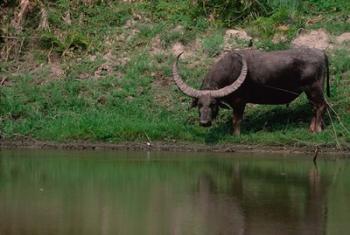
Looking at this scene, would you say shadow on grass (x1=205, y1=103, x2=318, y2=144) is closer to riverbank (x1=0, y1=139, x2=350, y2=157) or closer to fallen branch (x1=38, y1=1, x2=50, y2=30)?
riverbank (x1=0, y1=139, x2=350, y2=157)

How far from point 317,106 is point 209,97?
196 centimetres

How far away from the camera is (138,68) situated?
66.8ft

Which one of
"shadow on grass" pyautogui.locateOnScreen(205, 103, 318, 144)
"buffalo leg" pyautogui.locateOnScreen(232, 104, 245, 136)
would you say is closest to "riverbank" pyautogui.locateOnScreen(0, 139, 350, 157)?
"shadow on grass" pyautogui.locateOnScreen(205, 103, 318, 144)

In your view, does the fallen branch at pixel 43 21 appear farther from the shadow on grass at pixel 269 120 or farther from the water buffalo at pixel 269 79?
the shadow on grass at pixel 269 120

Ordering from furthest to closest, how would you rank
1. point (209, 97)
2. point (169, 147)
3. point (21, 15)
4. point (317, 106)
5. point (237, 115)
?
point (21, 15), point (237, 115), point (317, 106), point (209, 97), point (169, 147)

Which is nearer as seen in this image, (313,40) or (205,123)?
(205,123)

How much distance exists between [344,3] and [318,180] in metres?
9.37

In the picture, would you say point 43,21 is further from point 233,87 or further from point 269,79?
point 269,79

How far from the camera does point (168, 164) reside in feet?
50.2

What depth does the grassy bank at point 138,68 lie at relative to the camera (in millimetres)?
17906

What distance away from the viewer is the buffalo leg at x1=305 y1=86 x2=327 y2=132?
17734 mm

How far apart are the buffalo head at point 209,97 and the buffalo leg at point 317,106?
127 cm

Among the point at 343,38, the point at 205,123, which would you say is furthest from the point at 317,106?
the point at 343,38

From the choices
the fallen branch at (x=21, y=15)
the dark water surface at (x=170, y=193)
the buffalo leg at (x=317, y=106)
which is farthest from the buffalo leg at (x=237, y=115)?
the fallen branch at (x=21, y=15)
